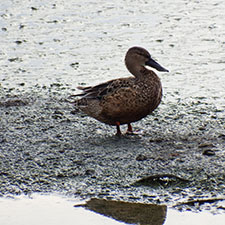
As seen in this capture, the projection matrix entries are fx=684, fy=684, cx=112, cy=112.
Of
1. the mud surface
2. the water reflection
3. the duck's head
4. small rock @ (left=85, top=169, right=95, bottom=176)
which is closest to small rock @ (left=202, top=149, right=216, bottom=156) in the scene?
the mud surface

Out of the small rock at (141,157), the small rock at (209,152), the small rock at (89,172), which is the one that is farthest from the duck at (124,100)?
the small rock at (89,172)

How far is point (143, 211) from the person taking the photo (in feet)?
17.3

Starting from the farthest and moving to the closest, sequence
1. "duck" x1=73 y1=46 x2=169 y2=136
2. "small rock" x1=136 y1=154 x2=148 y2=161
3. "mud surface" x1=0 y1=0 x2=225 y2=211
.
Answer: "duck" x1=73 y1=46 x2=169 y2=136 → "small rock" x1=136 y1=154 x2=148 y2=161 → "mud surface" x1=0 y1=0 x2=225 y2=211

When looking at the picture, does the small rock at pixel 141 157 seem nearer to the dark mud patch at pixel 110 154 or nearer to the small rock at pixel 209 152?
the dark mud patch at pixel 110 154

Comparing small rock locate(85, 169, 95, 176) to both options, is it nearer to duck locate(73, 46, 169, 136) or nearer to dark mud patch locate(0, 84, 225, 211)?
dark mud patch locate(0, 84, 225, 211)

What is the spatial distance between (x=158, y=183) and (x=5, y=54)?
17.9 feet

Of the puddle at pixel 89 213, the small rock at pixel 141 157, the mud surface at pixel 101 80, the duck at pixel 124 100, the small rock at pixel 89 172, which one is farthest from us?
the duck at pixel 124 100

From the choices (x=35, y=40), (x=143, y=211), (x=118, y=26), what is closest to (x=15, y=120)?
(x=143, y=211)

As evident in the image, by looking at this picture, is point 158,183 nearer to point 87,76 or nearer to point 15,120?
point 15,120

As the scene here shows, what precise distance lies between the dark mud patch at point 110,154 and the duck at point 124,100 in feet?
0.70

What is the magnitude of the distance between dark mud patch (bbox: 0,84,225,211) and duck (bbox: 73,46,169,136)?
0.21 meters

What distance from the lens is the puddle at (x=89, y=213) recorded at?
16.7 ft

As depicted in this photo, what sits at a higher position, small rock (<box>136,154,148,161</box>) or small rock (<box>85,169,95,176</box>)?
small rock (<box>85,169,95,176</box>)

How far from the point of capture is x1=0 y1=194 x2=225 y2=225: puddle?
5.10m
